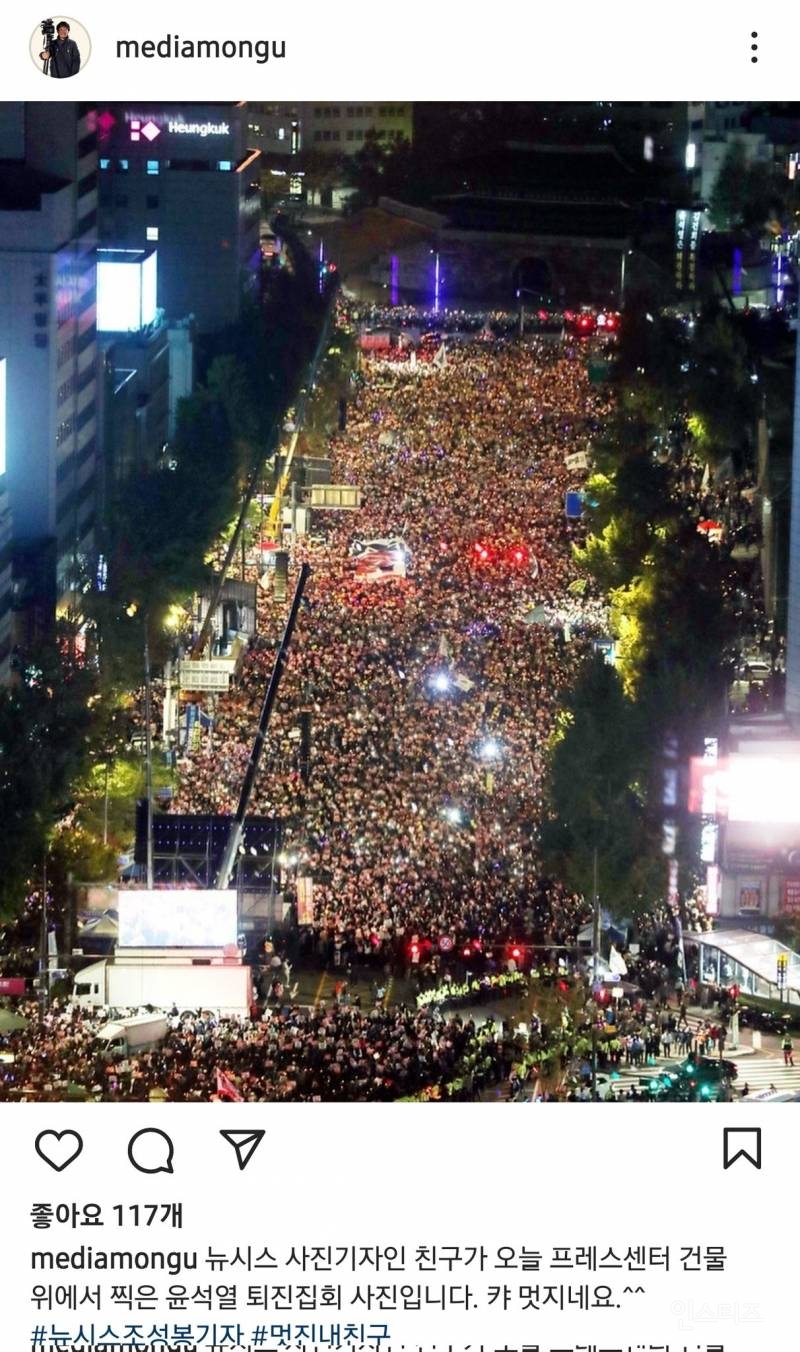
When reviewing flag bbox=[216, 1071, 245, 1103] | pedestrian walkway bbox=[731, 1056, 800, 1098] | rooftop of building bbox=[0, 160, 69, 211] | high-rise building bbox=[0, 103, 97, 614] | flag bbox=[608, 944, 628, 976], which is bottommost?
flag bbox=[608, 944, 628, 976]

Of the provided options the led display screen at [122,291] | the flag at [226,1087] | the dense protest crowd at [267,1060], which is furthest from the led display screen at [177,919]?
the led display screen at [122,291]

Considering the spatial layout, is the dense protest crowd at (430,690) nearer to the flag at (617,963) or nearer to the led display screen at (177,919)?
the flag at (617,963)

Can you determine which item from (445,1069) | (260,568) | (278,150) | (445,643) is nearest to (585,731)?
(445,1069)

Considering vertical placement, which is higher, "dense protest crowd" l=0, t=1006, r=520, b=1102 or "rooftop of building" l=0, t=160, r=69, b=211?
"rooftop of building" l=0, t=160, r=69, b=211

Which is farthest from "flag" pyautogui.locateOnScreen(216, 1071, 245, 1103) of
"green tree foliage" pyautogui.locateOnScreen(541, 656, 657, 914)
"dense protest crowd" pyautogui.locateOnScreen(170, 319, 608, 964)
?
"green tree foliage" pyautogui.locateOnScreen(541, 656, 657, 914)

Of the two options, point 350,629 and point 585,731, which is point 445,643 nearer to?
point 350,629

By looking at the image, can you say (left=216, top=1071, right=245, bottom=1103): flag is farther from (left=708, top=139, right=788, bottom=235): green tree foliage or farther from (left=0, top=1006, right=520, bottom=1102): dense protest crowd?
(left=708, top=139, right=788, bottom=235): green tree foliage

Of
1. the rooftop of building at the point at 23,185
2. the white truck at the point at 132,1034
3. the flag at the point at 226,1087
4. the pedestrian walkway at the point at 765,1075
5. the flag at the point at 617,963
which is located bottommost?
the flag at the point at 617,963
